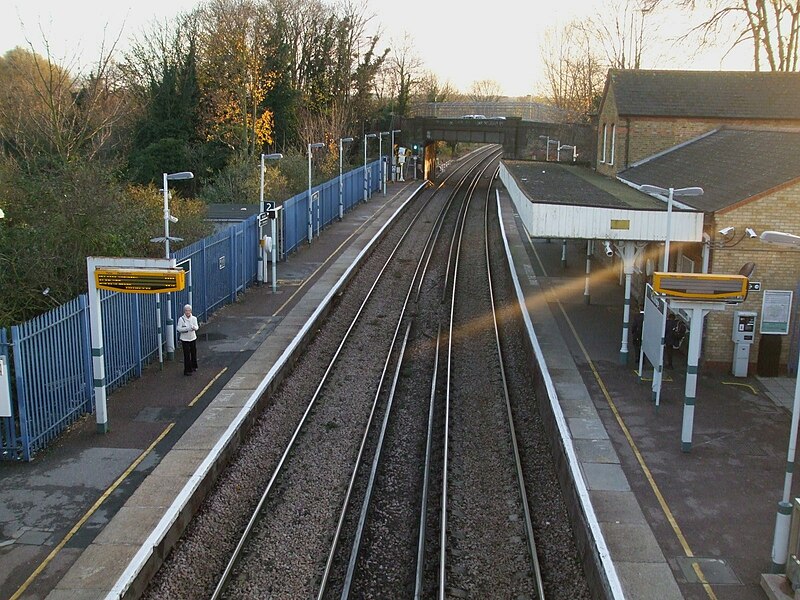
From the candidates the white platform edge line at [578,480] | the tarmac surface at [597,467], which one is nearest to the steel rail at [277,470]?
the tarmac surface at [597,467]

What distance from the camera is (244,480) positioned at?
10961 millimetres

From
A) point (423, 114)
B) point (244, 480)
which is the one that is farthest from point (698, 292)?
point (423, 114)

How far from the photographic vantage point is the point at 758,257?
49.6 feet

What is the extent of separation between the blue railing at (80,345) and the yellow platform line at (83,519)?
146cm

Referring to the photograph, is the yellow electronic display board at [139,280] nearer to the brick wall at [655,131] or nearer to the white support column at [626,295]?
the white support column at [626,295]

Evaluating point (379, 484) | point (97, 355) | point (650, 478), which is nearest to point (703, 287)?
point (650, 478)

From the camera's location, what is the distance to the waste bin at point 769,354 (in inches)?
595

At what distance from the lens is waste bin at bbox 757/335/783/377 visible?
49.6ft

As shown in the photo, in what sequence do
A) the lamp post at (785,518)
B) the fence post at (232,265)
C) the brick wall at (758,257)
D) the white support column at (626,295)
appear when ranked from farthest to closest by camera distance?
the fence post at (232,265) → the white support column at (626,295) → the brick wall at (758,257) → the lamp post at (785,518)

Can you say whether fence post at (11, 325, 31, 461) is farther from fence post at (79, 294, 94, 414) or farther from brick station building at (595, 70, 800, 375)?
brick station building at (595, 70, 800, 375)

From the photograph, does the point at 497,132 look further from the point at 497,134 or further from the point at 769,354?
the point at 769,354

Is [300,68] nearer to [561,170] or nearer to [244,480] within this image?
[561,170]

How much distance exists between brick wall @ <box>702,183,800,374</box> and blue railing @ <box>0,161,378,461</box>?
10.8 m

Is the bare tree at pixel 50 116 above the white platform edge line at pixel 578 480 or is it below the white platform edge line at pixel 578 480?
above
